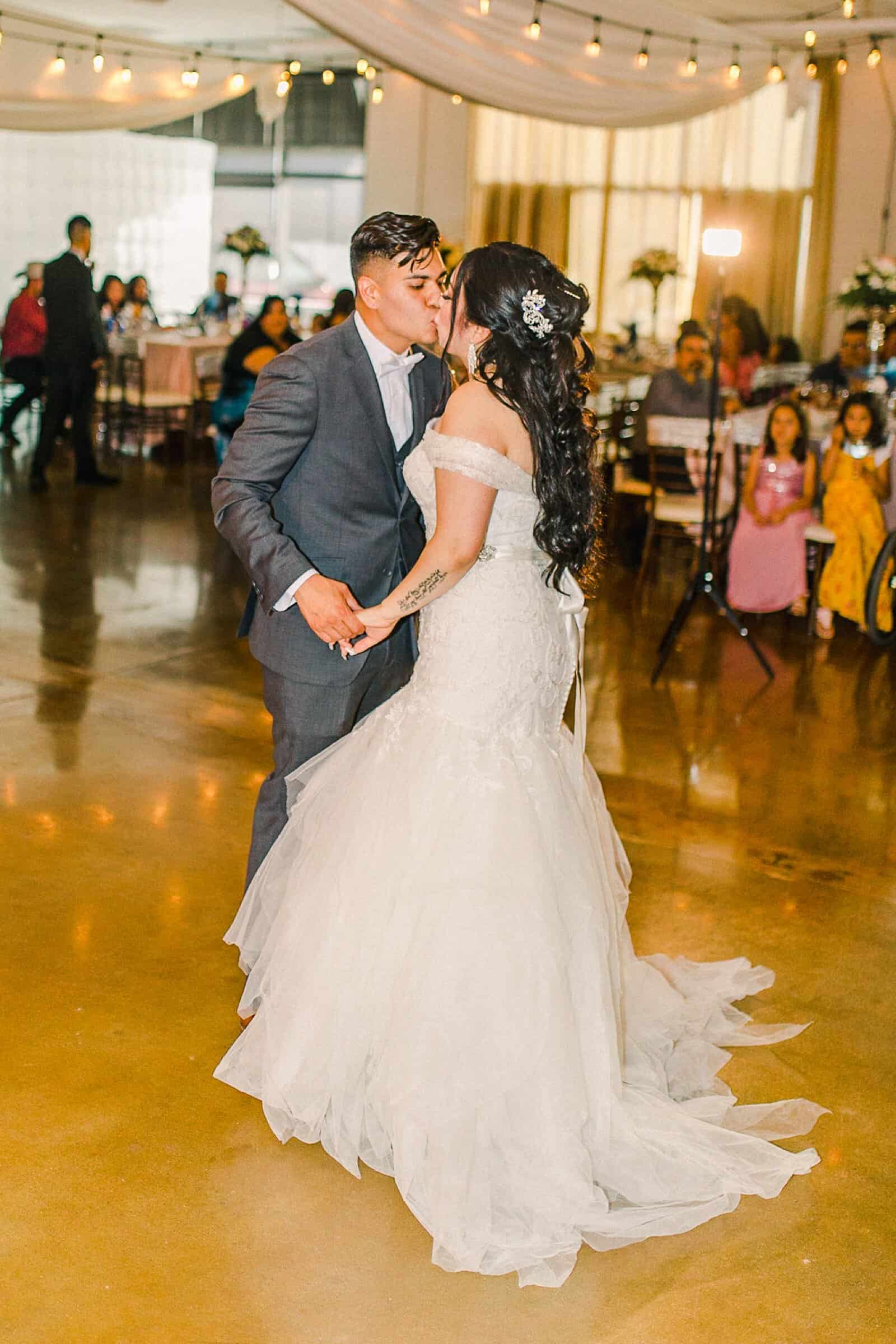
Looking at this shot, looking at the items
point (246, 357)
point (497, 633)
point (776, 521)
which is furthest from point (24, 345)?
point (497, 633)

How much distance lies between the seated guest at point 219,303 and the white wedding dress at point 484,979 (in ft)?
32.0

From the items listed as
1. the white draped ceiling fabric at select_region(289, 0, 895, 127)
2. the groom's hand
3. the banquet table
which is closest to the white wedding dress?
the groom's hand

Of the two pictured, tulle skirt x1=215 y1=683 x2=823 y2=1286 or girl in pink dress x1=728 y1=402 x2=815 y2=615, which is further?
girl in pink dress x1=728 y1=402 x2=815 y2=615

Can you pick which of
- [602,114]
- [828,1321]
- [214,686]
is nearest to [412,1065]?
[828,1321]

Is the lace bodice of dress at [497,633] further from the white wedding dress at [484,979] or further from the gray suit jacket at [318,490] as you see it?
the gray suit jacket at [318,490]

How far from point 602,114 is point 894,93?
18.3 feet

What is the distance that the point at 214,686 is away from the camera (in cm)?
503

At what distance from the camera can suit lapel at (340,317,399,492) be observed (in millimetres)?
2668

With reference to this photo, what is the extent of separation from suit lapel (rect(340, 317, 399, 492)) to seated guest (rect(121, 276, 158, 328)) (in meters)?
8.33

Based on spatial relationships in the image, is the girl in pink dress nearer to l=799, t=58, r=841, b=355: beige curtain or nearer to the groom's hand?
the groom's hand

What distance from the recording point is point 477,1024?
2301 millimetres

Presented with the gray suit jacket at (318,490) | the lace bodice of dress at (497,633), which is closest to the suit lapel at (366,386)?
the gray suit jacket at (318,490)

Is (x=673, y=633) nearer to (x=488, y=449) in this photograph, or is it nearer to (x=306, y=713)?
(x=306, y=713)

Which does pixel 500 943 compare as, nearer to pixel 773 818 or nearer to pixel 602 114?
pixel 773 818
